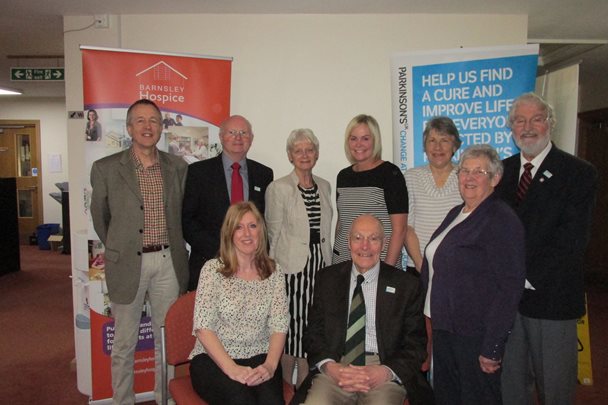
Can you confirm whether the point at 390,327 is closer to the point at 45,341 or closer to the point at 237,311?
the point at 237,311

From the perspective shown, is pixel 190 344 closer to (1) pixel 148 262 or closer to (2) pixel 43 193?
(1) pixel 148 262

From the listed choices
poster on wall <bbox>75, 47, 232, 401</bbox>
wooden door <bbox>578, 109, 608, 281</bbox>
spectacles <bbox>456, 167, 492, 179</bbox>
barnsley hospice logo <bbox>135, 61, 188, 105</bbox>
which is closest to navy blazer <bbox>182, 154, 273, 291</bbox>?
poster on wall <bbox>75, 47, 232, 401</bbox>

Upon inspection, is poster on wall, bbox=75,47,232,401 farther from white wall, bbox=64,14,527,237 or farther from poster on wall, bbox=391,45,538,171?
poster on wall, bbox=391,45,538,171

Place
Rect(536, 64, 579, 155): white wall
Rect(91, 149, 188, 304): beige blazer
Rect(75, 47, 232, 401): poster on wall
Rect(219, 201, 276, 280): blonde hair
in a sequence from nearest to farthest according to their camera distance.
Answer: Rect(219, 201, 276, 280): blonde hair → Rect(91, 149, 188, 304): beige blazer → Rect(75, 47, 232, 401): poster on wall → Rect(536, 64, 579, 155): white wall

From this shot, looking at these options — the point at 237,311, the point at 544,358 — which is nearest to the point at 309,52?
the point at 237,311

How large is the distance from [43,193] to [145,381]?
800 centimetres

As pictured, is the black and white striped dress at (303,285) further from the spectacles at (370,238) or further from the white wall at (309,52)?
the white wall at (309,52)

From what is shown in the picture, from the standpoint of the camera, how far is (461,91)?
3.39m

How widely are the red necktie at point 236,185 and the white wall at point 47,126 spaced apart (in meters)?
8.31

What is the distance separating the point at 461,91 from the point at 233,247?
2.22m

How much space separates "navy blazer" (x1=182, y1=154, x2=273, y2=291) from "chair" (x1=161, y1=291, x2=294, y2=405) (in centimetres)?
41

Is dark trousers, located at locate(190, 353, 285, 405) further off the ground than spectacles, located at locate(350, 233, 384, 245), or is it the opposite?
spectacles, located at locate(350, 233, 384, 245)

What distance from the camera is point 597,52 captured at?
498 cm

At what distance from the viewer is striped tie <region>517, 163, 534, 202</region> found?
2.21 meters
